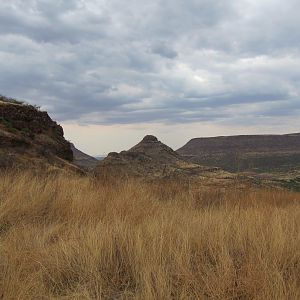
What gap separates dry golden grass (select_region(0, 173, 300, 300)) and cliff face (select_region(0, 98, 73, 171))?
6157 mm

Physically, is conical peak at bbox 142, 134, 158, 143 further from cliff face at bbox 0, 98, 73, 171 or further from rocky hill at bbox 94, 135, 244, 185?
cliff face at bbox 0, 98, 73, 171

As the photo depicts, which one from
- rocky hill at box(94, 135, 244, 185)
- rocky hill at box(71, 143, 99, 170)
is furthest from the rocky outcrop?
rocky hill at box(71, 143, 99, 170)

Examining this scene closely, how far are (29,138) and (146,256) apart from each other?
11.3 m

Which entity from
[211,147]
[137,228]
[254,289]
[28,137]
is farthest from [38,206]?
[211,147]

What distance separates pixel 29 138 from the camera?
1503 cm

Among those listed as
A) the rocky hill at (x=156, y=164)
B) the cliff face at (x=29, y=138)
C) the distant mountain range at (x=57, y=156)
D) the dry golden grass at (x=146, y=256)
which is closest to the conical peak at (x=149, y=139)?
the rocky hill at (x=156, y=164)

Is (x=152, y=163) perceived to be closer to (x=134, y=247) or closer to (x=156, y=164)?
(x=156, y=164)

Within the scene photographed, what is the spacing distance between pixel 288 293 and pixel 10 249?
2.76 metres

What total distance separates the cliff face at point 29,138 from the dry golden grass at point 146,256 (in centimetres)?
616

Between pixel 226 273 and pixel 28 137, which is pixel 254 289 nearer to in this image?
pixel 226 273

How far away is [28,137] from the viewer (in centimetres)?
1503

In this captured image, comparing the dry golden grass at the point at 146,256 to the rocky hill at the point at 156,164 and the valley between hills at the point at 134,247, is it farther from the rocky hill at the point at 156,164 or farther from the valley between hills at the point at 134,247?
the rocky hill at the point at 156,164

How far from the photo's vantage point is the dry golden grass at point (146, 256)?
385 cm

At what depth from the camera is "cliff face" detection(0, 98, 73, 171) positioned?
1321 centimetres
